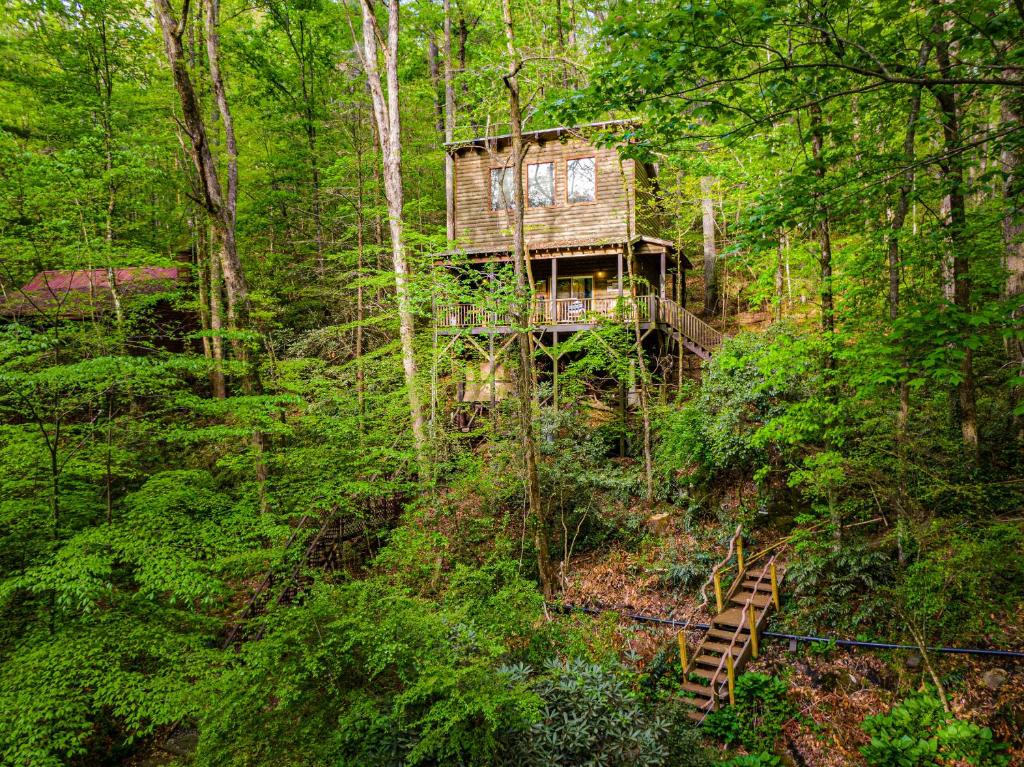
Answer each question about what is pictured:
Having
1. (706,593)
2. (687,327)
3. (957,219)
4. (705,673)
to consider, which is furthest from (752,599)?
(687,327)

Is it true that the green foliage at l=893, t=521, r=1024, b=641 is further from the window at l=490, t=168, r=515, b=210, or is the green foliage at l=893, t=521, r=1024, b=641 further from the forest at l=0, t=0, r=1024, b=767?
the window at l=490, t=168, r=515, b=210

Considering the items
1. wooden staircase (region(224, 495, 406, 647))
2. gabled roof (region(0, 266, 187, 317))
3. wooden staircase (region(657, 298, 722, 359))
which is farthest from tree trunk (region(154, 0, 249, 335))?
wooden staircase (region(657, 298, 722, 359))

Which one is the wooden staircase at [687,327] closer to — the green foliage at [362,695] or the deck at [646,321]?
the deck at [646,321]

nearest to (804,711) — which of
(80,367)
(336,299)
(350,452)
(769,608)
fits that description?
(769,608)

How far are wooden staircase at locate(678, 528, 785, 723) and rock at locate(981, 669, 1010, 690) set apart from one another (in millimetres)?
2615

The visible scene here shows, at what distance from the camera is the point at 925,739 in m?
5.64

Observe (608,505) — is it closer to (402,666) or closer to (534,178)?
(402,666)

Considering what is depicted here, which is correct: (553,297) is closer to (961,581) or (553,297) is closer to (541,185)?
(541,185)

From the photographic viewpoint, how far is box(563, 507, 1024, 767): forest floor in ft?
18.7

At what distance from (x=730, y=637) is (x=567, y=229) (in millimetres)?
13031

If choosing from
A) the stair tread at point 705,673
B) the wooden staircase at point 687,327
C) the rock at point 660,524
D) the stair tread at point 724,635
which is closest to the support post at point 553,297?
the wooden staircase at point 687,327

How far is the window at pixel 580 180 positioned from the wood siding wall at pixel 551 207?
15 cm

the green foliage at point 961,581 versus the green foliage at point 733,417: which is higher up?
the green foliage at point 733,417

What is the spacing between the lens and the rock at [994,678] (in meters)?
5.82
